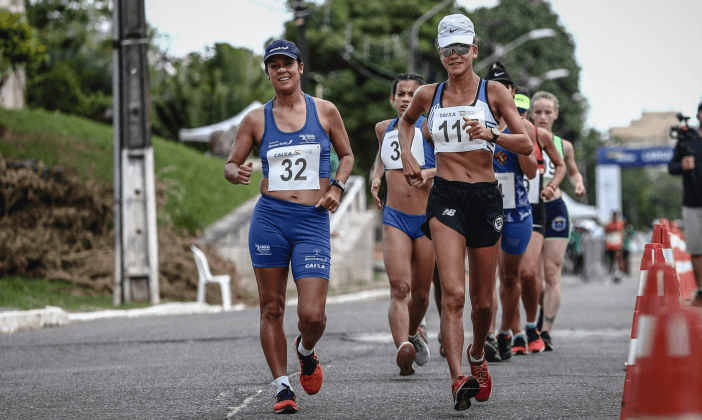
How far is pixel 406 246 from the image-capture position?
24.9ft

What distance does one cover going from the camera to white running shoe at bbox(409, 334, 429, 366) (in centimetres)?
773

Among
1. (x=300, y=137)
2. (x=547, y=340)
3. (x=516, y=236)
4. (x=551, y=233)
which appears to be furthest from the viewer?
(x=551, y=233)

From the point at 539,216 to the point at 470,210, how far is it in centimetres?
307

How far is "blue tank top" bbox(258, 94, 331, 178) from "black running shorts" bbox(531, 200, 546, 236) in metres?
3.29

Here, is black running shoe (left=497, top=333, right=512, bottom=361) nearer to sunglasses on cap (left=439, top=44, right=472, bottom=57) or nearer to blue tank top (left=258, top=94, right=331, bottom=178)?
blue tank top (left=258, top=94, right=331, bottom=178)

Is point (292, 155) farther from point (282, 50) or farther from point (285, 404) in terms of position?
point (285, 404)

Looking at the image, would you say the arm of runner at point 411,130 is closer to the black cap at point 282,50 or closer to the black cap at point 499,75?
the black cap at point 282,50

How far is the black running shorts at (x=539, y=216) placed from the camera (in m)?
8.90

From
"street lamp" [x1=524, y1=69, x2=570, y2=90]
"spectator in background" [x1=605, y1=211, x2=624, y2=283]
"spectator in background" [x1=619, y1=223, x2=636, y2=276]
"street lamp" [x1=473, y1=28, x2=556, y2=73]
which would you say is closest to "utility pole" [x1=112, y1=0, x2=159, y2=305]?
"spectator in background" [x1=605, y1=211, x2=624, y2=283]

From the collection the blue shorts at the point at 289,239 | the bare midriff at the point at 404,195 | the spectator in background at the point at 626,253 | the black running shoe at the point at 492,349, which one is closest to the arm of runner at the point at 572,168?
the black running shoe at the point at 492,349

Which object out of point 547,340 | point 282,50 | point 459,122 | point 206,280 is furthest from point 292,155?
point 206,280

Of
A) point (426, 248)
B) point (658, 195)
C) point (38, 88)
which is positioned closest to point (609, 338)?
point (426, 248)

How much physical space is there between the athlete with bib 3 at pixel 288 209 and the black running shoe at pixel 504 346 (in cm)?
277

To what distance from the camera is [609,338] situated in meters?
10.6
